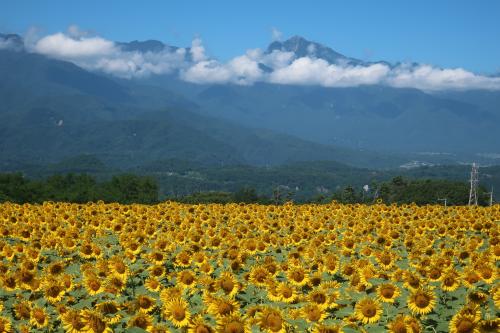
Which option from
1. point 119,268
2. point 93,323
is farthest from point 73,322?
point 119,268

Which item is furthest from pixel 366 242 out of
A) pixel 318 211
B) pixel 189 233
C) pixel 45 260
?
pixel 45 260

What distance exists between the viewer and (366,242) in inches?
570

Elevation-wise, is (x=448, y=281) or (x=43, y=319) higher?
(x=448, y=281)

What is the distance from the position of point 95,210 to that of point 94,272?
31.4ft

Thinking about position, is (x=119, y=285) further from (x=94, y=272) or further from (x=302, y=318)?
(x=302, y=318)

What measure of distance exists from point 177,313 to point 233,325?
1333 millimetres

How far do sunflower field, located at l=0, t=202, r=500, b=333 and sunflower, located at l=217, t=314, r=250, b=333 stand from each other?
0.02 meters

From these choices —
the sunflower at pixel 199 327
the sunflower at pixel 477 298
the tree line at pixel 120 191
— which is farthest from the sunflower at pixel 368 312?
the tree line at pixel 120 191

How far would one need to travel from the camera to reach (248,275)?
421 inches

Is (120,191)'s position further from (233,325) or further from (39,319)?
(233,325)

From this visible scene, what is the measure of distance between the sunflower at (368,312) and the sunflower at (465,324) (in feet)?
4.01

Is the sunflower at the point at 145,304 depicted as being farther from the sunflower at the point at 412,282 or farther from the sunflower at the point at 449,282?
the sunflower at the point at 449,282

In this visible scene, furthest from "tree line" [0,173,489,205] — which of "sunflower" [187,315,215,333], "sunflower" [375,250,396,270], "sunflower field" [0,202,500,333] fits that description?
"sunflower" [187,315,215,333]

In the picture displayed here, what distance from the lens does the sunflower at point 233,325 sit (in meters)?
7.20
